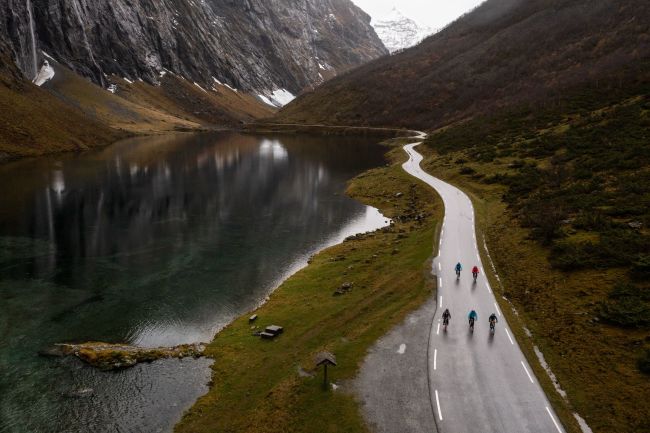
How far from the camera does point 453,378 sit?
2502 cm

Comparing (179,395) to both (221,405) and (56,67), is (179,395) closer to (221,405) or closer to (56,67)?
(221,405)

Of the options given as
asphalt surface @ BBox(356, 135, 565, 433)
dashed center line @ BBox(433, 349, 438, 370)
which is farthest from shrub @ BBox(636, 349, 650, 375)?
dashed center line @ BBox(433, 349, 438, 370)

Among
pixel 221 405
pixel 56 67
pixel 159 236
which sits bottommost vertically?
pixel 221 405

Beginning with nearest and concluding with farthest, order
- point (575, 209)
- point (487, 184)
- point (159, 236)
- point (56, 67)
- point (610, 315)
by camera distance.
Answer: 1. point (610, 315)
2. point (575, 209)
3. point (159, 236)
4. point (487, 184)
5. point (56, 67)

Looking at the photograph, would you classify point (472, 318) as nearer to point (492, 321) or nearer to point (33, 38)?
Answer: point (492, 321)

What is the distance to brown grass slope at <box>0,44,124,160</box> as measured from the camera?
112438 mm

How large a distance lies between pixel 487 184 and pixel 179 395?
199 ft

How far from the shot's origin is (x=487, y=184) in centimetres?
7356

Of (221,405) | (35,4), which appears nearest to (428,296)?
(221,405)

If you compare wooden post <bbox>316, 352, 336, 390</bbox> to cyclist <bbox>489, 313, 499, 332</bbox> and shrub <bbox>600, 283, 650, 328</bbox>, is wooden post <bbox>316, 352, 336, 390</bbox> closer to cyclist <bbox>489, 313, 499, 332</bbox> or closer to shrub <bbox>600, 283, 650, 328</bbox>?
cyclist <bbox>489, 313, 499, 332</bbox>

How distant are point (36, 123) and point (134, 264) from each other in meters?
102

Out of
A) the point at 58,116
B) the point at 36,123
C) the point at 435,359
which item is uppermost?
the point at 58,116

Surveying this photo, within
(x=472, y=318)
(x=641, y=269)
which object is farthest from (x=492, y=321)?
(x=641, y=269)

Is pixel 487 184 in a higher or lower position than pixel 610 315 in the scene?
higher
